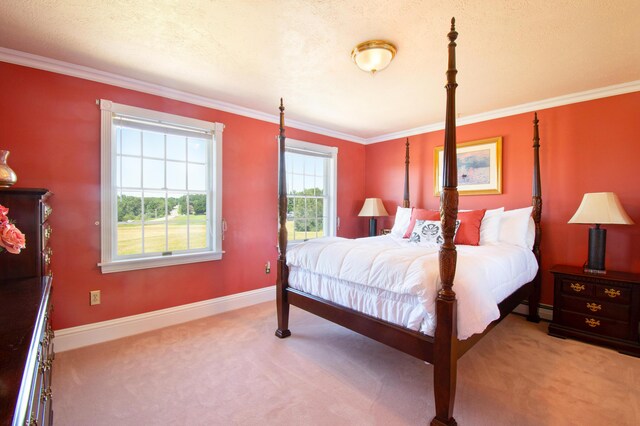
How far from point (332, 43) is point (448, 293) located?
6.07 feet

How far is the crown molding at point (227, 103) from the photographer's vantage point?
2.32 meters

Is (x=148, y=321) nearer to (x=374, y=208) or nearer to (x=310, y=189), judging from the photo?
(x=310, y=189)

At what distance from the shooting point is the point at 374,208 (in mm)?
4543

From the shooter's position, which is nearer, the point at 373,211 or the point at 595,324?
the point at 595,324

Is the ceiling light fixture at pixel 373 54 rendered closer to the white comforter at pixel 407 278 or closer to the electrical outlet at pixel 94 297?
the white comforter at pixel 407 278

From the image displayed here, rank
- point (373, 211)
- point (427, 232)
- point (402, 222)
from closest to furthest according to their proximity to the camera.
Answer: point (427, 232)
point (402, 222)
point (373, 211)

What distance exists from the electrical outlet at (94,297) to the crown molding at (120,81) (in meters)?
1.88

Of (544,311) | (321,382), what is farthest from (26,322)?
(544,311)

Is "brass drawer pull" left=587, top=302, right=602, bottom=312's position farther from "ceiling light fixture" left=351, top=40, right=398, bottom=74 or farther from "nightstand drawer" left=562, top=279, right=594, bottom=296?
"ceiling light fixture" left=351, top=40, right=398, bottom=74

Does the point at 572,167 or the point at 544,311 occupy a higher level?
the point at 572,167

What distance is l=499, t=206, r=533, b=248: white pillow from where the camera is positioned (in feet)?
9.68

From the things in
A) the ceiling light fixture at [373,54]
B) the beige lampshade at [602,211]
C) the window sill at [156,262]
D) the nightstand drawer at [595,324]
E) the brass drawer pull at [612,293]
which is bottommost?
the nightstand drawer at [595,324]

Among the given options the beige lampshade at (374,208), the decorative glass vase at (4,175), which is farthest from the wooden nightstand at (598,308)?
the decorative glass vase at (4,175)

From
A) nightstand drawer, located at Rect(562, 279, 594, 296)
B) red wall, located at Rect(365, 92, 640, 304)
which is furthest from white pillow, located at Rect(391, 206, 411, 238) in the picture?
nightstand drawer, located at Rect(562, 279, 594, 296)
